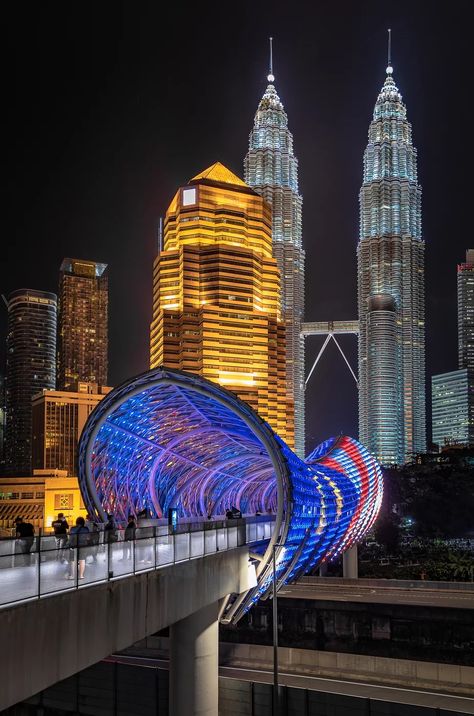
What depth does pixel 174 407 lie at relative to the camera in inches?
1375

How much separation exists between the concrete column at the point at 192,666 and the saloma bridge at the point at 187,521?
0.03m

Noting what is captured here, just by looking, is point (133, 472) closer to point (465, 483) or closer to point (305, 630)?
point (305, 630)

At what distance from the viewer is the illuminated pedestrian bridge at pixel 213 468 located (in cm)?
2647

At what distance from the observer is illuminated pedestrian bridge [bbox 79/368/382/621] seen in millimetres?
26469

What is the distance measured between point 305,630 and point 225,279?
115909mm

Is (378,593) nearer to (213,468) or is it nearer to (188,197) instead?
(213,468)

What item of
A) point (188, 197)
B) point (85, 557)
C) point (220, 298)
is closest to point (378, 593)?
point (85, 557)

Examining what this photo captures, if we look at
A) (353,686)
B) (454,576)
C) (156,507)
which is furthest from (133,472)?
(454,576)

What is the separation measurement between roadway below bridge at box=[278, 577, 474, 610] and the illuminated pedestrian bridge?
6.14ft

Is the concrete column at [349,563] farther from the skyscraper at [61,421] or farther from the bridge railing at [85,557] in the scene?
the skyscraper at [61,421]

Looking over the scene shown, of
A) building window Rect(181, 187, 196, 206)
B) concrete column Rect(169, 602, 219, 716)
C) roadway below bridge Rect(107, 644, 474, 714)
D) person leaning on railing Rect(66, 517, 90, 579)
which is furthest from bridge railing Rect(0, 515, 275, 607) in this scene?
building window Rect(181, 187, 196, 206)

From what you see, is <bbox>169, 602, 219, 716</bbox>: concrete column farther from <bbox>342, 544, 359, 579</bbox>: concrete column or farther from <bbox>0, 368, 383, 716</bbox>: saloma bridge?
<bbox>342, 544, 359, 579</bbox>: concrete column

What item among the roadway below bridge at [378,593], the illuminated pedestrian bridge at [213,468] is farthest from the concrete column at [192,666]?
the roadway below bridge at [378,593]

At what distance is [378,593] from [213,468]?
13.0 meters
